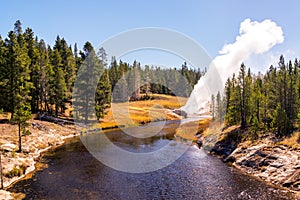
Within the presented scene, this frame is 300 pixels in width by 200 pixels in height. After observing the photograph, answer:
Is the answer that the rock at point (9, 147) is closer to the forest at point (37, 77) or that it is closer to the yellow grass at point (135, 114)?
the forest at point (37, 77)

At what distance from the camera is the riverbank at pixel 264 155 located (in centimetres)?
3203

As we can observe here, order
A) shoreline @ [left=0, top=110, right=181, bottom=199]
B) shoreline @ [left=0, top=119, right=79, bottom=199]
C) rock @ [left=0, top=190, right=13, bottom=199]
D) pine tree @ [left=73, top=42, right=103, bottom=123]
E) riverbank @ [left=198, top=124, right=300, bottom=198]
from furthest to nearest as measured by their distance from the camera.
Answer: pine tree @ [left=73, top=42, right=103, bottom=123]
riverbank @ [left=198, top=124, right=300, bottom=198]
shoreline @ [left=0, top=110, right=181, bottom=199]
shoreline @ [left=0, top=119, right=79, bottom=199]
rock @ [left=0, top=190, right=13, bottom=199]

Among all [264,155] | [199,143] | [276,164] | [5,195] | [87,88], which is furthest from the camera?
[87,88]

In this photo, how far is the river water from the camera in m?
27.7

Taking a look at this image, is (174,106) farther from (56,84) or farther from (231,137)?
(231,137)

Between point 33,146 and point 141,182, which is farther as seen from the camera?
point 33,146

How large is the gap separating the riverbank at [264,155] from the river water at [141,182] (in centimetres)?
201

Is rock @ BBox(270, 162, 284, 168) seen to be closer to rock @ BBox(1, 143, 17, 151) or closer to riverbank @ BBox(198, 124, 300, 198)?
riverbank @ BBox(198, 124, 300, 198)

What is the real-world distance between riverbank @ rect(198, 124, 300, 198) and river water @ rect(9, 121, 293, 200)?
2.01m

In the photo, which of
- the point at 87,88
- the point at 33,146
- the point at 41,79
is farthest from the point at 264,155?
the point at 41,79

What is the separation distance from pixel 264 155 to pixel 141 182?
63.7 feet

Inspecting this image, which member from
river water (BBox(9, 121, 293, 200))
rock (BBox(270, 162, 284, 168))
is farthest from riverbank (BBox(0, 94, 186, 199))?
rock (BBox(270, 162, 284, 168))

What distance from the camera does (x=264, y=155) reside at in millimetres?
37938

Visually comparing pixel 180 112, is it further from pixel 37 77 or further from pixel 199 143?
pixel 37 77
